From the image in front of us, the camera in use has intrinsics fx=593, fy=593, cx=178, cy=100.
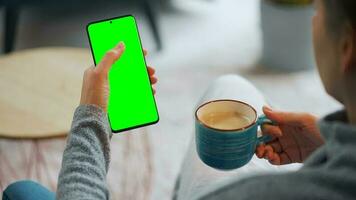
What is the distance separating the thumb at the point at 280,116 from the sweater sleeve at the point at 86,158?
251 millimetres

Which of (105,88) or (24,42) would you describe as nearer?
(105,88)

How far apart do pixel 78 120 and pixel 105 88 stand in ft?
0.22

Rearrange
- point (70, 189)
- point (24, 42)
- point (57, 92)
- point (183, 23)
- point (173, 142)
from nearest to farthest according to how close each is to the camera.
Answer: point (70, 189), point (57, 92), point (173, 142), point (24, 42), point (183, 23)

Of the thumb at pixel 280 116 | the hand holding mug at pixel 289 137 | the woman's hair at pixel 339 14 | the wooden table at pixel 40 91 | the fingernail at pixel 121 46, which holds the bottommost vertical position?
the wooden table at pixel 40 91

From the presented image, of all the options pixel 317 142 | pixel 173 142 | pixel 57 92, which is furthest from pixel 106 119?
pixel 173 142

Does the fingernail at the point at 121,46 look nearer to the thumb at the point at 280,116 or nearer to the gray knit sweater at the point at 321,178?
the thumb at the point at 280,116

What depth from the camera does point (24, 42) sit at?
256cm

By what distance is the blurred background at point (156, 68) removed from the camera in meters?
1.54

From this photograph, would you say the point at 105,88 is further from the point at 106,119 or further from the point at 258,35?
the point at 258,35

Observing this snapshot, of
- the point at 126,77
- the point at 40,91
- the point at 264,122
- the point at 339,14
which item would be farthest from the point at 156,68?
the point at 339,14

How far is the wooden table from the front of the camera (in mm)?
1423

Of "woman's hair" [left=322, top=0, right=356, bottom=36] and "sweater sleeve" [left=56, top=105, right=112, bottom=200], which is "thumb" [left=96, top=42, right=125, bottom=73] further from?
"woman's hair" [left=322, top=0, right=356, bottom=36]

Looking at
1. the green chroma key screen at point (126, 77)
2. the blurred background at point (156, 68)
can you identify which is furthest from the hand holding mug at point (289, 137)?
the blurred background at point (156, 68)

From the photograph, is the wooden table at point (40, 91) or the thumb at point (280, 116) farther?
the wooden table at point (40, 91)
